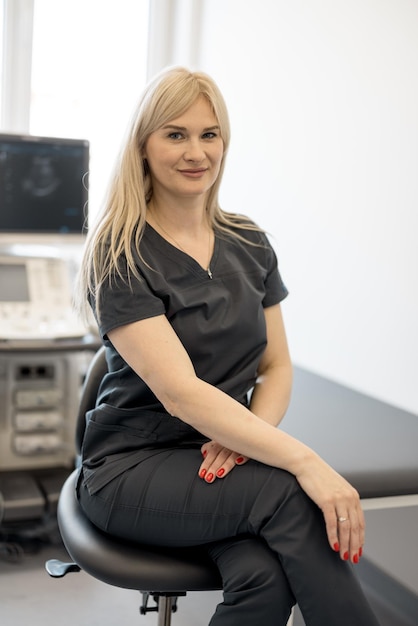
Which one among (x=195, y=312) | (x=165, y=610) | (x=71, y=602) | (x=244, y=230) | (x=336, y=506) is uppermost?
(x=244, y=230)

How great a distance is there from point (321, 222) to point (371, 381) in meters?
0.51

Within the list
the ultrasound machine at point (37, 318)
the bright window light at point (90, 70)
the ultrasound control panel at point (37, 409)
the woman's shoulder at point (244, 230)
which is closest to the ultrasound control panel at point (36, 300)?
the ultrasound machine at point (37, 318)

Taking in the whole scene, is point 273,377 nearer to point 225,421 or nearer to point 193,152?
point 225,421

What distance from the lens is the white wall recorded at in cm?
217

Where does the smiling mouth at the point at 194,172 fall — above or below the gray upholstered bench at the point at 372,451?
above

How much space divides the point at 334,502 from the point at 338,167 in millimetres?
1347

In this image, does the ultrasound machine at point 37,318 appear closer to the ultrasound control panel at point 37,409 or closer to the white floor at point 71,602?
the ultrasound control panel at point 37,409

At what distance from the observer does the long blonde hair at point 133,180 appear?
1.48 m

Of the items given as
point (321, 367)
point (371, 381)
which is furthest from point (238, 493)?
point (321, 367)

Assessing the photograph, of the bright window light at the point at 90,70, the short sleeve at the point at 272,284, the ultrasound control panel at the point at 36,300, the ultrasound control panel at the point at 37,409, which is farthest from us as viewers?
the bright window light at the point at 90,70

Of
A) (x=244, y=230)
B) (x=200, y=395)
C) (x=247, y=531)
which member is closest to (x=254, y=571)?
(x=247, y=531)

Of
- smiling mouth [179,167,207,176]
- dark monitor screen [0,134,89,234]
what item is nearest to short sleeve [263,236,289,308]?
smiling mouth [179,167,207,176]

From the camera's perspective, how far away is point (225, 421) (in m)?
1.38

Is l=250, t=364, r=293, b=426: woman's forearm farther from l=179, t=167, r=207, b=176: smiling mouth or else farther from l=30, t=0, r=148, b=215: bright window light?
l=30, t=0, r=148, b=215: bright window light
